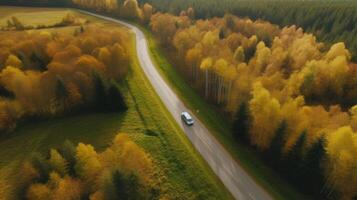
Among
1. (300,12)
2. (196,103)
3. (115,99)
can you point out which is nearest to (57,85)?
(115,99)

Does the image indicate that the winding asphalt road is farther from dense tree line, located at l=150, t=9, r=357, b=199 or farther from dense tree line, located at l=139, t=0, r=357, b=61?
dense tree line, located at l=139, t=0, r=357, b=61

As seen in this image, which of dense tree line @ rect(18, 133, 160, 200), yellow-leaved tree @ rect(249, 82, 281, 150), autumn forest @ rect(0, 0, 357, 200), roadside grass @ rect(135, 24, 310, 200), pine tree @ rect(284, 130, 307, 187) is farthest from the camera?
yellow-leaved tree @ rect(249, 82, 281, 150)

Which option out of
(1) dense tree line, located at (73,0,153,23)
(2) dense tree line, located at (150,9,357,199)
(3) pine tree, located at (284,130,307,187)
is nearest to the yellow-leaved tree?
(2) dense tree line, located at (150,9,357,199)

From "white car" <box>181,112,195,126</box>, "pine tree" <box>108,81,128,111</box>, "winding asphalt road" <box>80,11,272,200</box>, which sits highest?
"pine tree" <box>108,81,128,111</box>

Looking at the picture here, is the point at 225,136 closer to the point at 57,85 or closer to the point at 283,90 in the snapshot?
the point at 283,90

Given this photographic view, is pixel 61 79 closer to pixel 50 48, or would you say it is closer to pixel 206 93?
pixel 50 48

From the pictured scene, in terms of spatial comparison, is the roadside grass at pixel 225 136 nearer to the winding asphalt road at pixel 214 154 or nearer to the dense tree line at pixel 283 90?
the winding asphalt road at pixel 214 154
